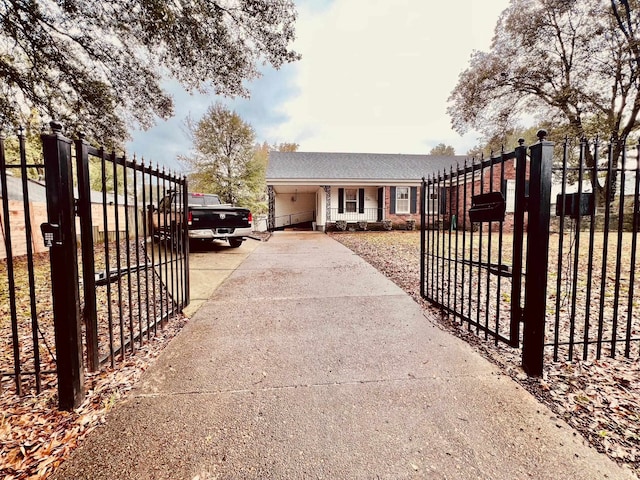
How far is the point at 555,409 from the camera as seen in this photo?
1865 millimetres

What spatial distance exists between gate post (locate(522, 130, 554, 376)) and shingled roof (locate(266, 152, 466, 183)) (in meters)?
13.9

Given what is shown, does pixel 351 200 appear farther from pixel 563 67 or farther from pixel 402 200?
pixel 563 67

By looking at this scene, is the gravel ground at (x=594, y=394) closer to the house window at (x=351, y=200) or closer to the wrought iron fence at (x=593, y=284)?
the wrought iron fence at (x=593, y=284)

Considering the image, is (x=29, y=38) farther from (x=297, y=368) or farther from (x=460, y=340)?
(x=460, y=340)

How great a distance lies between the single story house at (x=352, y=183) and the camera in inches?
637

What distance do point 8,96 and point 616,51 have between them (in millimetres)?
15559

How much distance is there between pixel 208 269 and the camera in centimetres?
624

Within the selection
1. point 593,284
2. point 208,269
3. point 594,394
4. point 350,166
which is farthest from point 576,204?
point 350,166

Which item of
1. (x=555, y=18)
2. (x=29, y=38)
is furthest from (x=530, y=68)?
(x=29, y=38)

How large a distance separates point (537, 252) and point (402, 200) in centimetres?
1525

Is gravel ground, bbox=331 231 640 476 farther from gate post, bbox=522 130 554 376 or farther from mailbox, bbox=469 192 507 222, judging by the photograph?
mailbox, bbox=469 192 507 222

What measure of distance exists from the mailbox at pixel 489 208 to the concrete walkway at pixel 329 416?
4.14ft

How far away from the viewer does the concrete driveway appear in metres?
4.34

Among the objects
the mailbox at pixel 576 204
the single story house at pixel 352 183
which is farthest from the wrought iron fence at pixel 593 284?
the single story house at pixel 352 183
